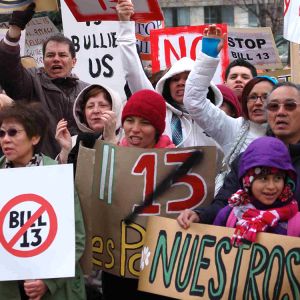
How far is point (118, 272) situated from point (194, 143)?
38.9 inches

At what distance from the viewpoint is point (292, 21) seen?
22.1 feet

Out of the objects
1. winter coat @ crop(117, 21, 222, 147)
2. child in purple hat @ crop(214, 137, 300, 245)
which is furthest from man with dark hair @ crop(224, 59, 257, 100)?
child in purple hat @ crop(214, 137, 300, 245)

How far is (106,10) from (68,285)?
247 centimetres

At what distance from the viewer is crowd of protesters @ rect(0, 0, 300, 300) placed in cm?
390

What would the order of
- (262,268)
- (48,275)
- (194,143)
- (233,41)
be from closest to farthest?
(262,268) → (48,275) → (194,143) → (233,41)

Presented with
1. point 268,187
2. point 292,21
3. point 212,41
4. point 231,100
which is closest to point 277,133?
point 268,187

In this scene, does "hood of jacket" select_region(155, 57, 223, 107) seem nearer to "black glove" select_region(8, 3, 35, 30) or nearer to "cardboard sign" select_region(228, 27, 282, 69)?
"black glove" select_region(8, 3, 35, 30)

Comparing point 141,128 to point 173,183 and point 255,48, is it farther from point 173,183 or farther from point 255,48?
point 255,48

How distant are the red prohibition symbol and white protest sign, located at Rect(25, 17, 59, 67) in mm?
6583

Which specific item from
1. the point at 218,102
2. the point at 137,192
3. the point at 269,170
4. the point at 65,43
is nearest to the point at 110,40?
the point at 65,43

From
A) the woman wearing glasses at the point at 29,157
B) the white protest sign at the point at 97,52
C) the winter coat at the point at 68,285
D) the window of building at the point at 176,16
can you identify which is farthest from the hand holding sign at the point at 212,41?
the window of building at the point at 176,16

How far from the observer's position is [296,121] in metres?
4.27

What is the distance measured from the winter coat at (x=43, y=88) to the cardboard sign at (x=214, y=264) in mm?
1527

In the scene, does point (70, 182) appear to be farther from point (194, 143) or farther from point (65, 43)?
point (65, 43)
